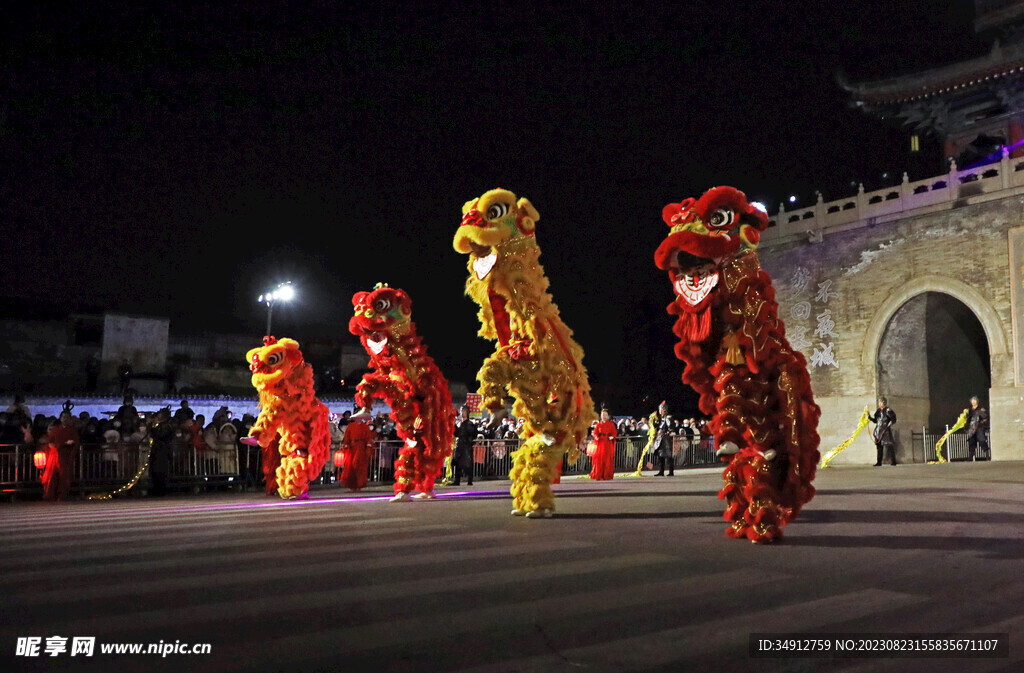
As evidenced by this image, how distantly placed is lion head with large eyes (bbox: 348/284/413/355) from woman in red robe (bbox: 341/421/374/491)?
2342 millimetres

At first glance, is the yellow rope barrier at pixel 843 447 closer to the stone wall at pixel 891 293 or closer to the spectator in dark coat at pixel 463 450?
the stone wall at pixel 891 293

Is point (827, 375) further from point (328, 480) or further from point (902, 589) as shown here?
point (902, 589)

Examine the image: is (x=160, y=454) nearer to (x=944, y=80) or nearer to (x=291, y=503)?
(x=291, y=503)

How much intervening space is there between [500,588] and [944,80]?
22.6 metres

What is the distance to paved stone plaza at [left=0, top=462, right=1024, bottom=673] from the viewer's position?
110 inches

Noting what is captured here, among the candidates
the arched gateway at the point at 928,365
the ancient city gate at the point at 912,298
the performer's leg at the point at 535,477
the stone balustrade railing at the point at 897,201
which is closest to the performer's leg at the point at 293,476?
the performer's leg at the point at 535,477

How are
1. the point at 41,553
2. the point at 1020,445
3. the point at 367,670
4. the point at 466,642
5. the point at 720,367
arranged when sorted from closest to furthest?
the point at 367,670 < the point at 466,642 < the point at 41,553 < the point at 720,367 < the point at 1020,445

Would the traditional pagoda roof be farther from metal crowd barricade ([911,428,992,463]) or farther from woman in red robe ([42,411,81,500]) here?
woman in red robe ([42,411,81,500])

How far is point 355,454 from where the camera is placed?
11125mm

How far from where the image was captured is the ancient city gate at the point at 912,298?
17.9 metres

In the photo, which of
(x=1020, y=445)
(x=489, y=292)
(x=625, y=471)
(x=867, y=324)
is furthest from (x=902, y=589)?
(x=867, y=324)

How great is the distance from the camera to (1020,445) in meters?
17.3

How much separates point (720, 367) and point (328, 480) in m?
9.16

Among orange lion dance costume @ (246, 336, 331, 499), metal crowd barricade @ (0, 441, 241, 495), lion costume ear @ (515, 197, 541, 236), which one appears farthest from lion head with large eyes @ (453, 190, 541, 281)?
metal crowd barricade @ (0, 441, 241, 495)
